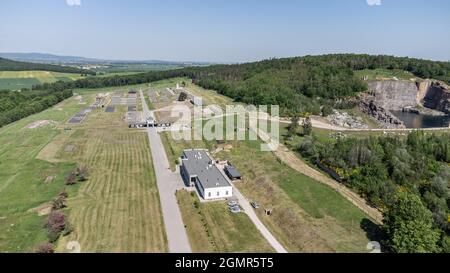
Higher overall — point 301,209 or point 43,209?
point 301,209

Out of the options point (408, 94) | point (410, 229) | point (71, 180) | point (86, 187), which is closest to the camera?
point (410, 229)

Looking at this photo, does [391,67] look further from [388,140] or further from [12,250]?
[12,250]

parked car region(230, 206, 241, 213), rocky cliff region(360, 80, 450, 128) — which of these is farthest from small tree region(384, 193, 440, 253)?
rocky cliff region(360, 80, 450, 128)

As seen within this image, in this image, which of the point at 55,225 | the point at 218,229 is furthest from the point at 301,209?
the point at 55,225

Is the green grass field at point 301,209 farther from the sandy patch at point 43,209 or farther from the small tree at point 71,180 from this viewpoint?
the sandy patch at point 43,209

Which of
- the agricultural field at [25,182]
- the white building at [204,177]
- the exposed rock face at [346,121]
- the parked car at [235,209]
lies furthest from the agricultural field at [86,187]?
the exposed rock face at [346,121]

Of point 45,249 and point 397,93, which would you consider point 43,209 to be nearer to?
point 45,249

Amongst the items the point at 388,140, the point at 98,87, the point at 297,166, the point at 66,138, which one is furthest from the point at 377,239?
the point at 98,87
